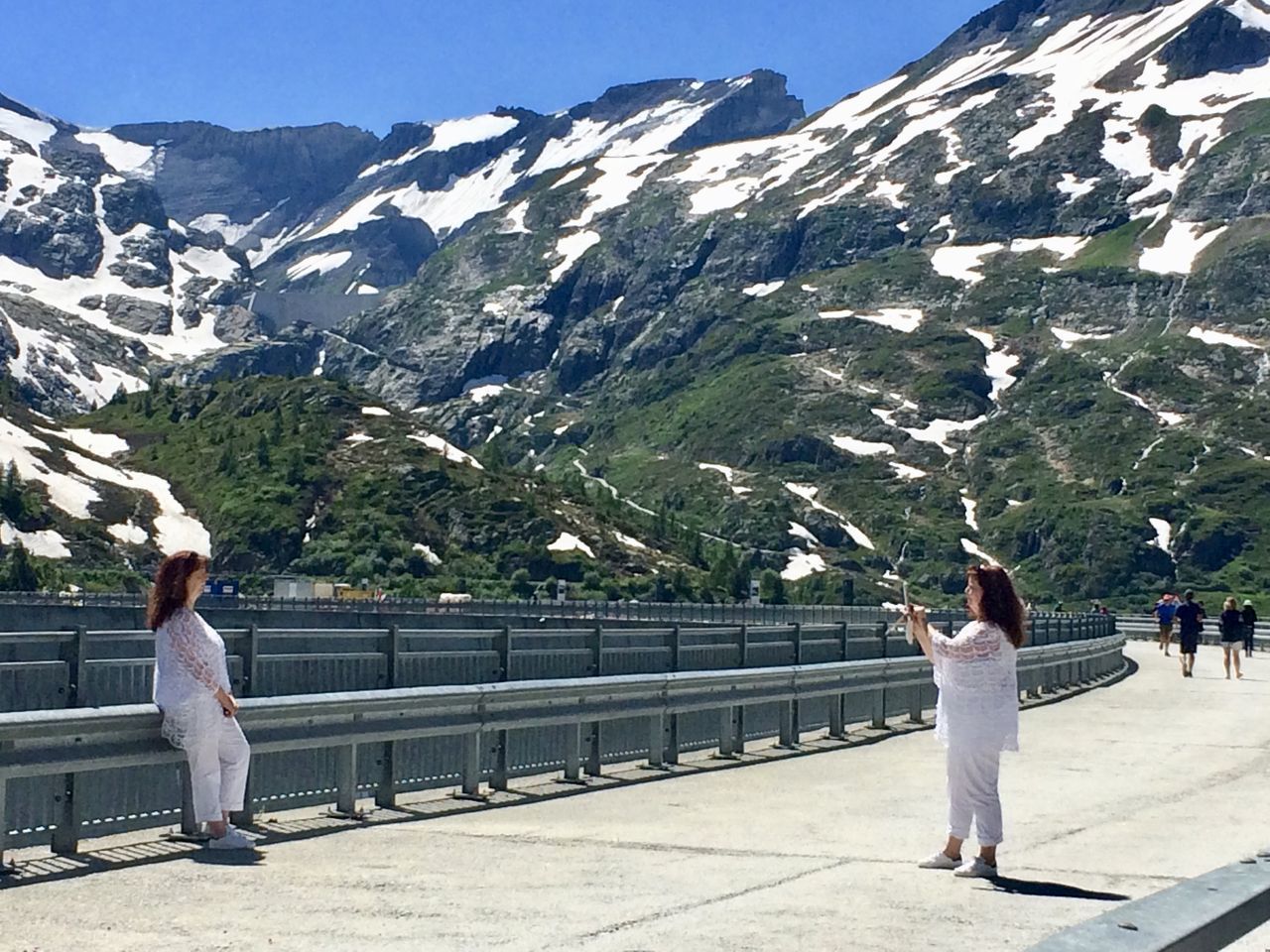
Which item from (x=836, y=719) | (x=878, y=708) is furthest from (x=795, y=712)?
(x=878, y=708)

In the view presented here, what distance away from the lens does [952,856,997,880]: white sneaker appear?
11094 mm

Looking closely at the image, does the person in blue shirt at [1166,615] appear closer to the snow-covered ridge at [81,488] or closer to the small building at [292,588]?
the small building at [292,588]

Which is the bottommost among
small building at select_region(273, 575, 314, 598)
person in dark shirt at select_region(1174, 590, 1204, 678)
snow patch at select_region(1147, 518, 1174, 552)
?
person in dark shirt at select_region(1174, 590, 1204, 678)

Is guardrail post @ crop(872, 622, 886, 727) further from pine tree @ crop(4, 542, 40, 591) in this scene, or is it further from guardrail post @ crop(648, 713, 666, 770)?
pine tree @ crop(4, 542, 40, 591)

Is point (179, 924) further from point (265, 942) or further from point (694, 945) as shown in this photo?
point (694, 945)

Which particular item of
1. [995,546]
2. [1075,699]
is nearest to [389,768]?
[1075,699]

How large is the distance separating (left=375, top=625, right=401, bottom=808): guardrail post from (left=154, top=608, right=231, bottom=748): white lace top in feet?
10.1

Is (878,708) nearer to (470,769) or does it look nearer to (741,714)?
(741,714)

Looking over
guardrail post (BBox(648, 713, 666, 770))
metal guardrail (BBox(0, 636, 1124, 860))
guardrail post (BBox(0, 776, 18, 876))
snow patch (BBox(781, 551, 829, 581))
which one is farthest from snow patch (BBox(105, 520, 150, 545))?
guardrail post (BBox(0, 776, 18, 876))

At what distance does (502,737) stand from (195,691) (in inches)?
198

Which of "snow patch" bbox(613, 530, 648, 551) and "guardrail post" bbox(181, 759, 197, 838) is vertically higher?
"snow patch" bbox(613, 530, 648, 551)

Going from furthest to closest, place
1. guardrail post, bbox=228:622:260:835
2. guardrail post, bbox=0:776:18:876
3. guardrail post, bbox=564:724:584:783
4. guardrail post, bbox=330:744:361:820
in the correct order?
1. guardrail post, bbox=564:724:584:783
2. guardrail post, bbox=330:744:361:820
3. guardrail post, bbox=228:622:260:835
4. guardrail post, bbox=0:776:18:876

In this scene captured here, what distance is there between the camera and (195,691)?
1138 cm

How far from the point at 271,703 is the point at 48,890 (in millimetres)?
2609
